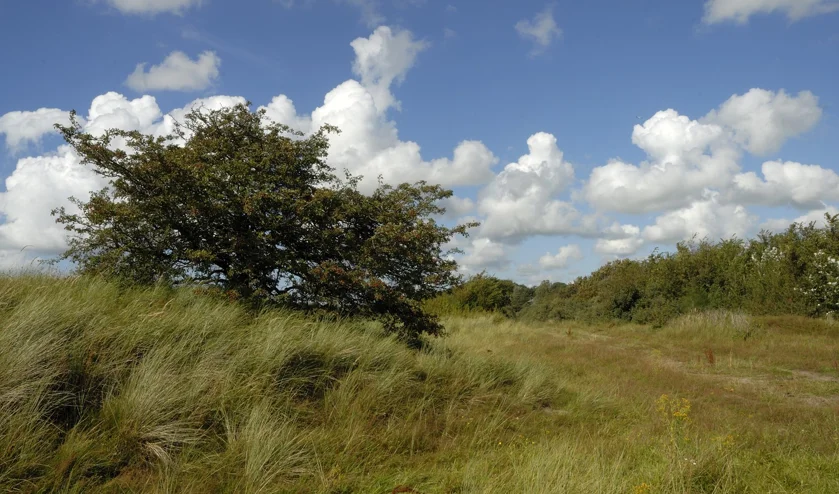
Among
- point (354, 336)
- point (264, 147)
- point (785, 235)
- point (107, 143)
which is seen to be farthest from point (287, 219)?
point (785, 235)

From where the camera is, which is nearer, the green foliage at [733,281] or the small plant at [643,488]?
the small plant at [643,488]

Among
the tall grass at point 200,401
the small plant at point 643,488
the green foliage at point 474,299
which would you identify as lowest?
the small plant at point 643,488

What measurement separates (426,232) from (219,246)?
10.0 feet

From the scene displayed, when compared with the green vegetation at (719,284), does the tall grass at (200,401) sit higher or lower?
lower

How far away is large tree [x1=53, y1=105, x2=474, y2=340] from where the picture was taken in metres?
7.12

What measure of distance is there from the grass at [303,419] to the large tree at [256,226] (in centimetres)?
72

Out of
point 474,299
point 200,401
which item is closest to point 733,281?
point 474,299

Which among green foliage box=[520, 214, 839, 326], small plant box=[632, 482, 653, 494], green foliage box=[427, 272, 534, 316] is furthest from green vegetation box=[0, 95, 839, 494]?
green foliage box=[427, 272, 534, 316]

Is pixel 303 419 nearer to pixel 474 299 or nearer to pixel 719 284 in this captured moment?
pixel 474 299

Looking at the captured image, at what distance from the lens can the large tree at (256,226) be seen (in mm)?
7121

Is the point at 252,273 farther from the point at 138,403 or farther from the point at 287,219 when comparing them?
the point at 138,403

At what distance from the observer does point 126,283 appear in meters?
6.84

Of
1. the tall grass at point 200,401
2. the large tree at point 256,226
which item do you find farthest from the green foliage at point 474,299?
the tall grass at point 200,401

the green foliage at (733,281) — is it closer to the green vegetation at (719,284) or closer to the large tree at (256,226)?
the green vegetation at (719,284)
